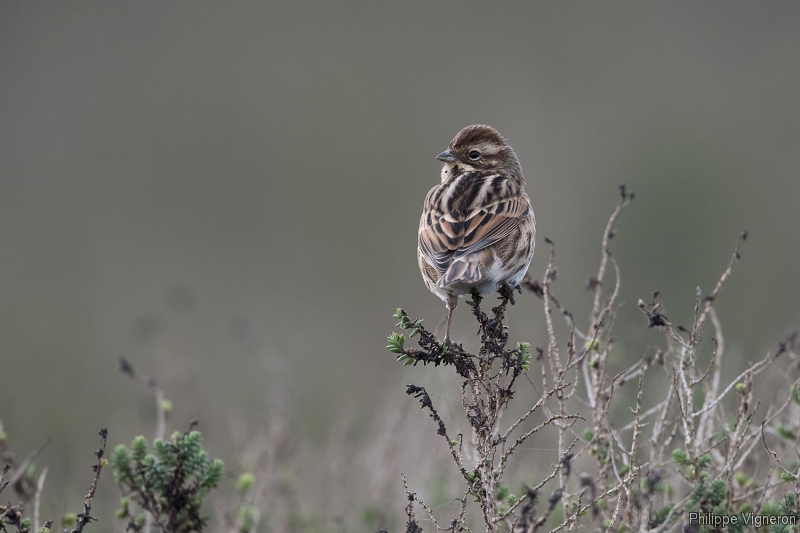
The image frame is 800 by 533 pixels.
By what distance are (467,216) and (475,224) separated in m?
0.12

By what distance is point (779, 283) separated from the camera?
55.2ft

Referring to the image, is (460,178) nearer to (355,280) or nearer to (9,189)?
(355,280)

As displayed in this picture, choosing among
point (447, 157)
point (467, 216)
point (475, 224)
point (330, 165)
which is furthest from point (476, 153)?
point (330, 165)

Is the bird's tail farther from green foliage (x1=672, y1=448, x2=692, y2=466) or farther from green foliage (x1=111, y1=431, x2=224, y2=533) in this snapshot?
green foliage (x1=111, y1=431, x2=224, y2=533)

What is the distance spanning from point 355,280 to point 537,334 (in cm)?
1045

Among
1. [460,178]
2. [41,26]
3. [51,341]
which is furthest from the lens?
[41,26]

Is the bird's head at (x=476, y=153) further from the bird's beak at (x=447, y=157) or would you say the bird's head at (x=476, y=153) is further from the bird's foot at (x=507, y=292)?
the bird's foot at (x=507, y=292)

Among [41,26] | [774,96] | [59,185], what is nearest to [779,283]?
[774,96]

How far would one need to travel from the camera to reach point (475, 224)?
19.8 ft

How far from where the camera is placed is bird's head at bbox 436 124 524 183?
22.5 feet

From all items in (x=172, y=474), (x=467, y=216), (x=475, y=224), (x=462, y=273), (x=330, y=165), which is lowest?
(x=172, y=474)

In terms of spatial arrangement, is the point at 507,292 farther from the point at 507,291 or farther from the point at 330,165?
the point at 330,165

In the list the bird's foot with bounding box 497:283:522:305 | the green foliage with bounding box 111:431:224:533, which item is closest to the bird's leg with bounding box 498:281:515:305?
the bird's foot with bounding box 497:283:522:305

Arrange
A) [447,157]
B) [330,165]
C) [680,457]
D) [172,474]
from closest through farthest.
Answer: [172,474]
[680,457]
[447,157]
[330,165]
